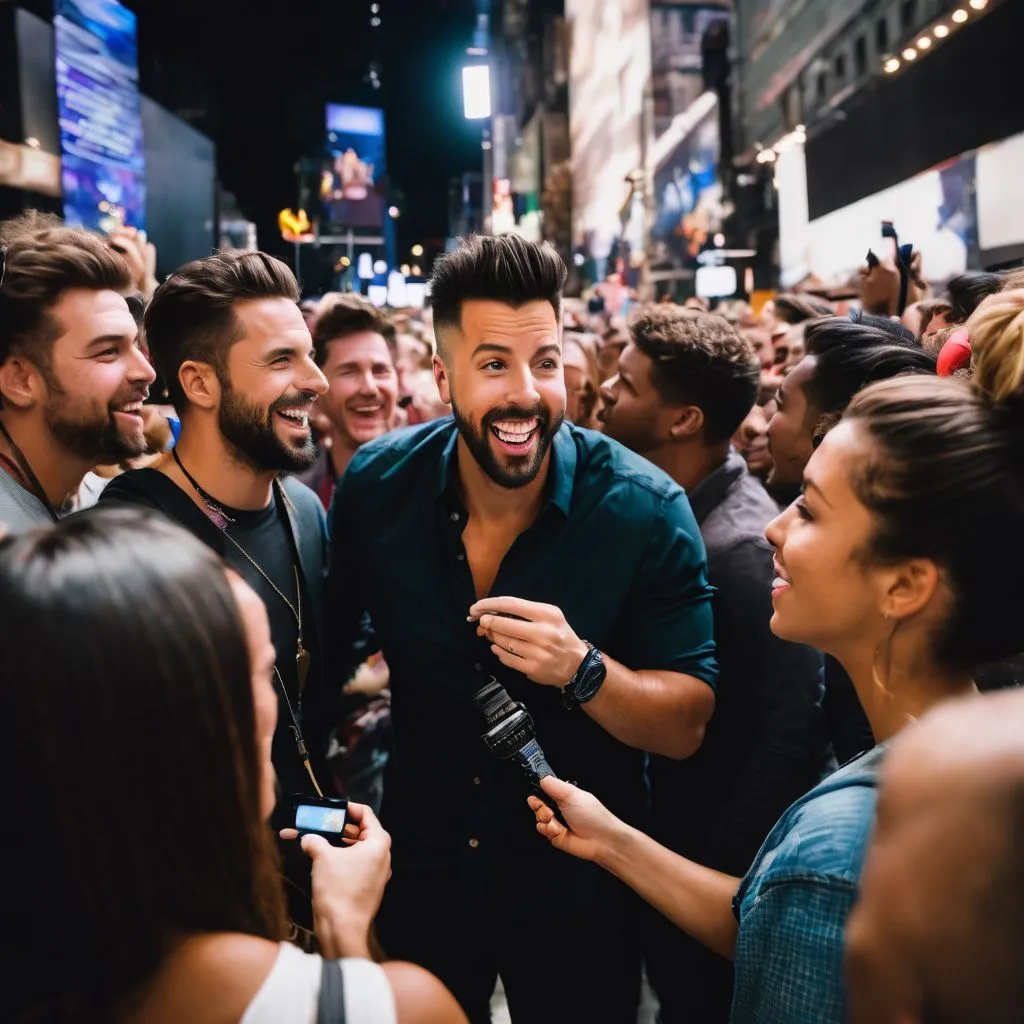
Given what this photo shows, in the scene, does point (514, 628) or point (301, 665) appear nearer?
point (514, 628)

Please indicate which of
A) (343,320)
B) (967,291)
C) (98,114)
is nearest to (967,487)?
(967,291)

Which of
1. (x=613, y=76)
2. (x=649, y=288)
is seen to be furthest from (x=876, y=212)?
(x=613, y=76)

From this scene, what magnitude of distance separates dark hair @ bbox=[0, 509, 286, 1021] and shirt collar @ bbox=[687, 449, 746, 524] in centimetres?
221

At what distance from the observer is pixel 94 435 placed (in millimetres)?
2793

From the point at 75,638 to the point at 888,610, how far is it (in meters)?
1.25

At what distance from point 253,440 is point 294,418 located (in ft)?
0.50

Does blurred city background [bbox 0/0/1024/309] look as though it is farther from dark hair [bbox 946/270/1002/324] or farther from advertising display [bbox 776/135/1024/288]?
dark hair [bbox 946/270/1002/324]

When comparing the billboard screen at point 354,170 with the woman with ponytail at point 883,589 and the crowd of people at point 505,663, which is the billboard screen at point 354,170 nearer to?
the crowd of people at point 505,663

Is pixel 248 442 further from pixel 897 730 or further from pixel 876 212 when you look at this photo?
pixel 876 212

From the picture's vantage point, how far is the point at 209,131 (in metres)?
19.0

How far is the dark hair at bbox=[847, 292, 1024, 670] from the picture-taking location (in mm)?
1385

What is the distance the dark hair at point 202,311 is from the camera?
2.64m

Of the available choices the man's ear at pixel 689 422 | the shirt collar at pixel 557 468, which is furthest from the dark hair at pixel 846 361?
the shirt collar at pixel 557 468

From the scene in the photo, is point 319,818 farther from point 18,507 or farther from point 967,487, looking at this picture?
point 18,507
